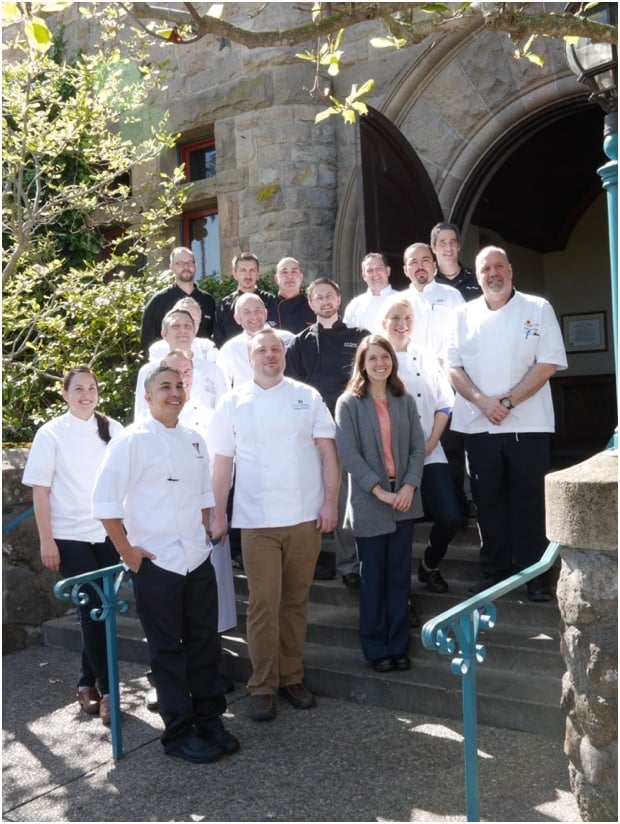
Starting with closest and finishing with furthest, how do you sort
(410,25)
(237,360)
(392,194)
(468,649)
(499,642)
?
(468,649), (410,25), (499,642), (237,360), (392,194)

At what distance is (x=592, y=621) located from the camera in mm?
3107

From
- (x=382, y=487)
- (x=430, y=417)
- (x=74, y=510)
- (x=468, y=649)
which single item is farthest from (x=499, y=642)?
(x=74, y=510)

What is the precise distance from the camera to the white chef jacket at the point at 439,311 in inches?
230

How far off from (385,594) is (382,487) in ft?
1.90

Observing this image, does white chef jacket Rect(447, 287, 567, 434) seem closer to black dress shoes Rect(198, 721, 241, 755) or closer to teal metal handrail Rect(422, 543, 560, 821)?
teal metal handrail Rect(422, 543, 560, 821)

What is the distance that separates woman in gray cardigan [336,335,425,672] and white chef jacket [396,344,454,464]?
34 centimetres

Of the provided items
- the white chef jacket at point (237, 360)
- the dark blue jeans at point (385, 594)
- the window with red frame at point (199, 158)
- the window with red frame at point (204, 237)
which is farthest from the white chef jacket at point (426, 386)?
the window with red frame at point (199, 158)

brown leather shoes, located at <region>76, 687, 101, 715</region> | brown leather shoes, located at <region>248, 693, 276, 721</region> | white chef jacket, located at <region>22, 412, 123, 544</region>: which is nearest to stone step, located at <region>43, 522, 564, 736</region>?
brown leather shoes, located at <region>248, 693, 276, 721</region>

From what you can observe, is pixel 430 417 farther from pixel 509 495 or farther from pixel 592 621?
pixel 592 621

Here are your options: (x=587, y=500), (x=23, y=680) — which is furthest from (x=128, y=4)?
(x=23, y=680)

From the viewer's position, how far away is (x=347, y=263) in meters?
9.09

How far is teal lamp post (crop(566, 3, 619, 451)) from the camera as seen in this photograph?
3.35 meters

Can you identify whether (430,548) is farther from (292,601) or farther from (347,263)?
(347,263)

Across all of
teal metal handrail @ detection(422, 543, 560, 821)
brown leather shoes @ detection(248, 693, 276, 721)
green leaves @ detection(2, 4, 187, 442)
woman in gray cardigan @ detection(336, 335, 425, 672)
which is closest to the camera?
teal metal handrail @ detection(422, 543, 560, 821)
